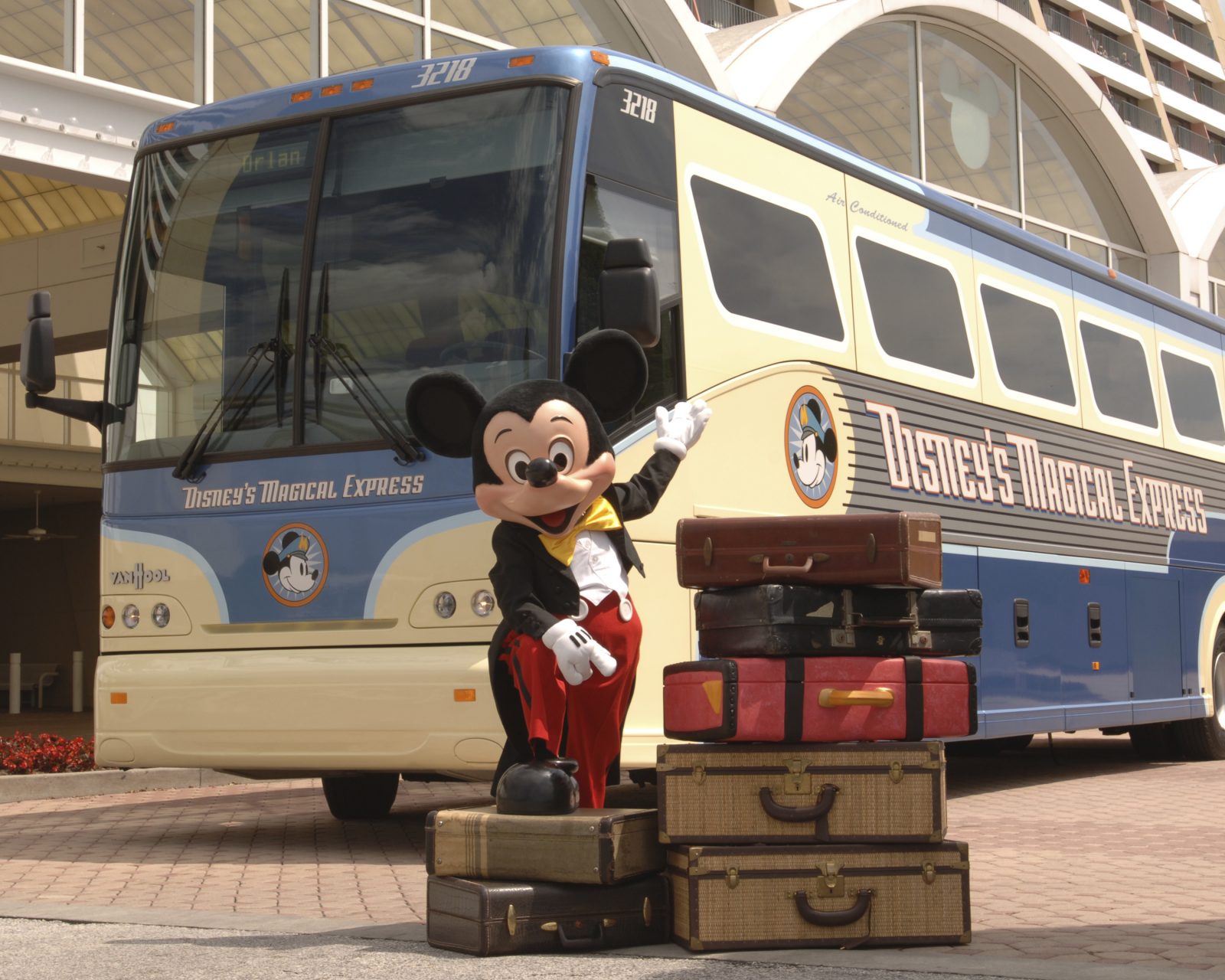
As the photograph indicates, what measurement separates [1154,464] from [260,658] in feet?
27.2

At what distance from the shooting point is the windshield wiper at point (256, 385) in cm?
823

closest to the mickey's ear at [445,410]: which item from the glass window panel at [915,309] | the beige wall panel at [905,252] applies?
the beige wall panel at [905,252]

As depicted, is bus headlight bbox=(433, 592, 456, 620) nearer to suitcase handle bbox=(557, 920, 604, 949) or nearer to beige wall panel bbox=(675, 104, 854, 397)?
beige wall panel bbox=(675, 104, 854, 397)

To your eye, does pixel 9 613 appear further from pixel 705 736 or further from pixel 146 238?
pixel 705 736

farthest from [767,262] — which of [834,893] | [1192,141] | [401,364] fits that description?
[1192,141]

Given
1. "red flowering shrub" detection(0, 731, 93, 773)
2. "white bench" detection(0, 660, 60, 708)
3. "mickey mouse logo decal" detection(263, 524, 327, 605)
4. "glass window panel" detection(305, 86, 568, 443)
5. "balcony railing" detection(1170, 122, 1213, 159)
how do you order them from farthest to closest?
"balcony railing" detection(1170, 122, 1213, 159) → "white bench" detection(0, 660, 60, 708) → "red flowering shrub" detection(0, 731, 93, 773) → "mickey mouse logo decal" detection(263, 524, 327, 605) → "glass window panel" detection(305, 86, 568, 443)

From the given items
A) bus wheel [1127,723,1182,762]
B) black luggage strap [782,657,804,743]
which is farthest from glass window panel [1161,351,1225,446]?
black luggage strap [782,657,804,743]

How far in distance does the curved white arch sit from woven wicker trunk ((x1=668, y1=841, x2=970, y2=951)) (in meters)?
16.5

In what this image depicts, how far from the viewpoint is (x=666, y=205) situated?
27.9 feet

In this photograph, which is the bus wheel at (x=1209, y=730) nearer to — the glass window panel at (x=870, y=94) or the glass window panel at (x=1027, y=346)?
the glass window panel at (x=1027, y=346)

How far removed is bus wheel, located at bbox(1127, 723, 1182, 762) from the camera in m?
14.6

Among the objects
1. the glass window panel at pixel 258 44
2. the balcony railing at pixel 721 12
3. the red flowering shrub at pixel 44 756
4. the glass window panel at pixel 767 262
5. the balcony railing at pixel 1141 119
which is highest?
the balcony railing at pixel 1141 119

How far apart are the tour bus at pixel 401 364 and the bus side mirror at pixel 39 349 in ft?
0.05

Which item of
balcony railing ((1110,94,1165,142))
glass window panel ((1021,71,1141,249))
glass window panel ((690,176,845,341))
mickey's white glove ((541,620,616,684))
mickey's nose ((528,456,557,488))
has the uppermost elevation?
balcony railing ((1110,94,1165,142))
